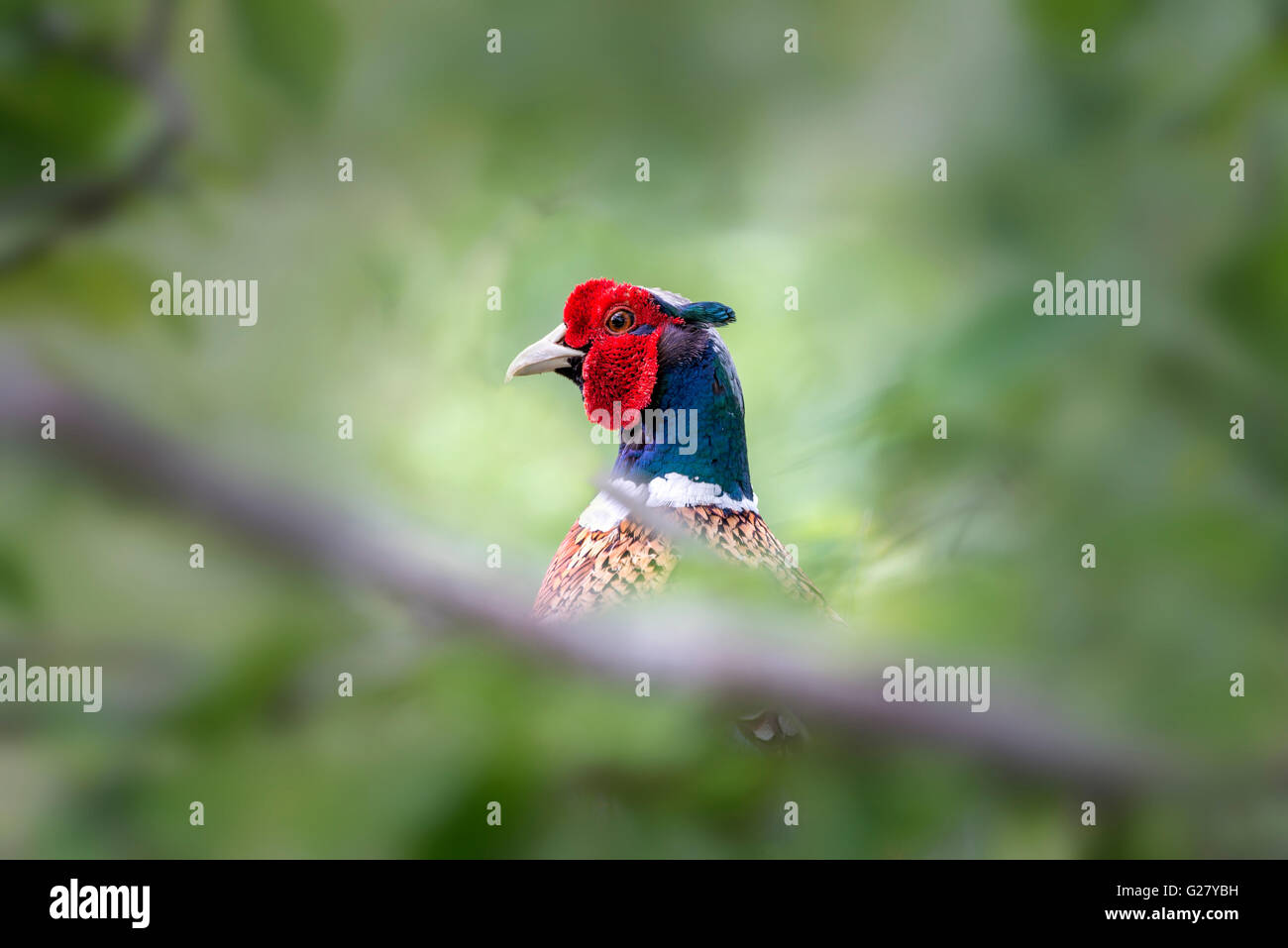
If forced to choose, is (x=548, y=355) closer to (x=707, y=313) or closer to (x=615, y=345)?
(x=615, y=345)

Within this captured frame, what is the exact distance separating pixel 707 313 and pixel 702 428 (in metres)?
→ 0.27

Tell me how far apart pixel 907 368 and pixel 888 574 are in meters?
0.13

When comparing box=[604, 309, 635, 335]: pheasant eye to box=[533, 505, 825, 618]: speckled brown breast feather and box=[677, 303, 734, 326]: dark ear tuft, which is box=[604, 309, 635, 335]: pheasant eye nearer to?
box=[677, 303, 734, 326]: dark ear tuft

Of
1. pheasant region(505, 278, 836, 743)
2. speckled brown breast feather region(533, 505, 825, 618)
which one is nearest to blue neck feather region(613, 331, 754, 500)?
pheasant region(505, 278, 836, 743)

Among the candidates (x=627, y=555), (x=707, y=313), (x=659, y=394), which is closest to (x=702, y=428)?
(x=659, y=394)

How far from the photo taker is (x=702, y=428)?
2770 millimetres

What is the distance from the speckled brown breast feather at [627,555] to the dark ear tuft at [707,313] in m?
0.42

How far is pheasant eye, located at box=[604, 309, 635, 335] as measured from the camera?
276 cm

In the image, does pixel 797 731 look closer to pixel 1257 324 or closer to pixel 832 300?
pixel 1257 324

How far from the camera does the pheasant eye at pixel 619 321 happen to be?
276 cm

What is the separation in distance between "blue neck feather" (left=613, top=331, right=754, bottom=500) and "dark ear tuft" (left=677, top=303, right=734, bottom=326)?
0.15ft

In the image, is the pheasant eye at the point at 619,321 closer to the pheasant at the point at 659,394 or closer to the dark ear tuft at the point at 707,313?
the pheasant at the point at 659,394

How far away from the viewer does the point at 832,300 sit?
60.4 inches

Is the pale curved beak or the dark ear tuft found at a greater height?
the dark ear tuft
